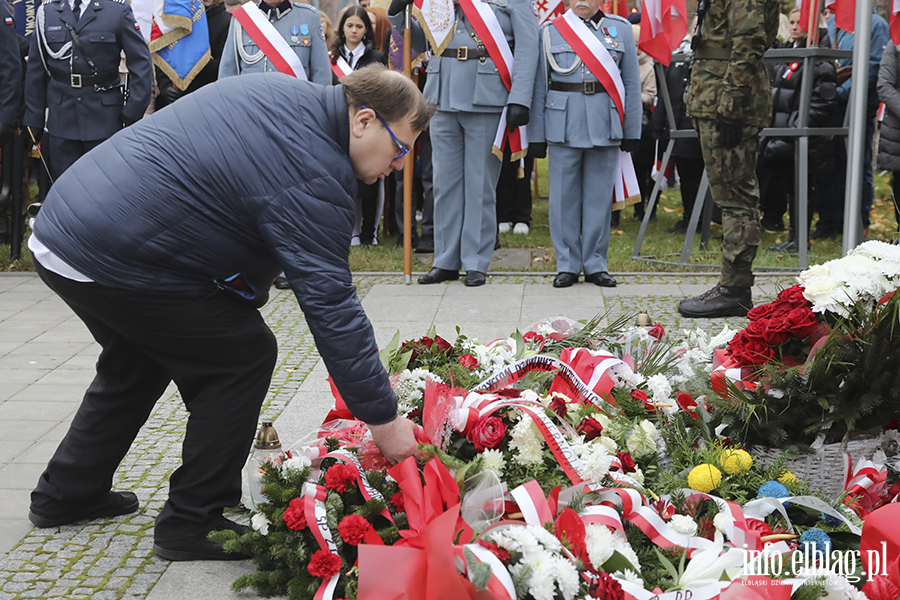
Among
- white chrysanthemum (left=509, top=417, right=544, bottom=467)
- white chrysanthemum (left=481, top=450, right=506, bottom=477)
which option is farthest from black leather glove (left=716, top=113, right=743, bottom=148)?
white chrysanthemum (left=481, top=450, right=506, bottom=477)

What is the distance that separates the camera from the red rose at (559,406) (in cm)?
312

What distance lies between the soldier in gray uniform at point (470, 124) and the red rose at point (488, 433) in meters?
4.35

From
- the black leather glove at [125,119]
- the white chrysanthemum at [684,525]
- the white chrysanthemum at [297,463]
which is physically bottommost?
the white chrysanthemum at [684,525]

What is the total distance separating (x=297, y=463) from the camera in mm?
A: 2879

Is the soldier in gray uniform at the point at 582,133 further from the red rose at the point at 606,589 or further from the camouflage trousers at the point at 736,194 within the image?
the red rose at the point at 606,589

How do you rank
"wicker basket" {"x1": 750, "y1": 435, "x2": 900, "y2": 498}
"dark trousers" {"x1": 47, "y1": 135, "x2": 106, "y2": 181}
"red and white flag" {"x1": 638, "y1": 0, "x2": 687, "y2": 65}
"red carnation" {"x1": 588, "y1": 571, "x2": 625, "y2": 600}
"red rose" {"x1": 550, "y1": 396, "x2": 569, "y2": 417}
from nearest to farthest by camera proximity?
1. "red carnation" {"x1": 588, "y1": 571, "x2": 625, "y2": 600}
2. "wicker basket" {"x1": 750, "y1": 435, "x2": 900, "y2": 498}
3. "red rose" {"x1": 550, "y1": 396, "x2": 569, "y2": 417}
4. "dark trousers" {"x1": 47, "y1": 135, "x2": 106, "y2": 181}
5. "red and white flag" {"x1": 638, "y1": 0, "x2": 687, "y2": 65}

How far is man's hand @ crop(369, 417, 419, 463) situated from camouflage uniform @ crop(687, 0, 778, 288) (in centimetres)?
392

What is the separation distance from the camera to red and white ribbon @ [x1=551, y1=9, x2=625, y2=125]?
6.98m

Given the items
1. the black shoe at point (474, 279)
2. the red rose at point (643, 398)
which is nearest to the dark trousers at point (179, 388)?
the red rose at point (643, 398)

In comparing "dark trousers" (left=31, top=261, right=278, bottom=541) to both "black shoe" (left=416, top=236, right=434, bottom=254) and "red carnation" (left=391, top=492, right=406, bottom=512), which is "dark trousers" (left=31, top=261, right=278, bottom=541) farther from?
"black shoe" (left=416, top=236, right=434, bottom=254)

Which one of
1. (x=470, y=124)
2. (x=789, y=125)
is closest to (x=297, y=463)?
(x=470, y=124)

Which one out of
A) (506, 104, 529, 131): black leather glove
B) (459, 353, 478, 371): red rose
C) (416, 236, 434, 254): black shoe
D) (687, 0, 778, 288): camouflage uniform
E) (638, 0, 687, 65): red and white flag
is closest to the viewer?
(459, 353, 478, 371): red rose

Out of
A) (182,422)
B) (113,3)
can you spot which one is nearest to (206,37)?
(113,3)

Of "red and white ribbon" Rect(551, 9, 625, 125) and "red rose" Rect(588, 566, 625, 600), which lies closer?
"red rose" Rect(588, 566, 625, 600)
